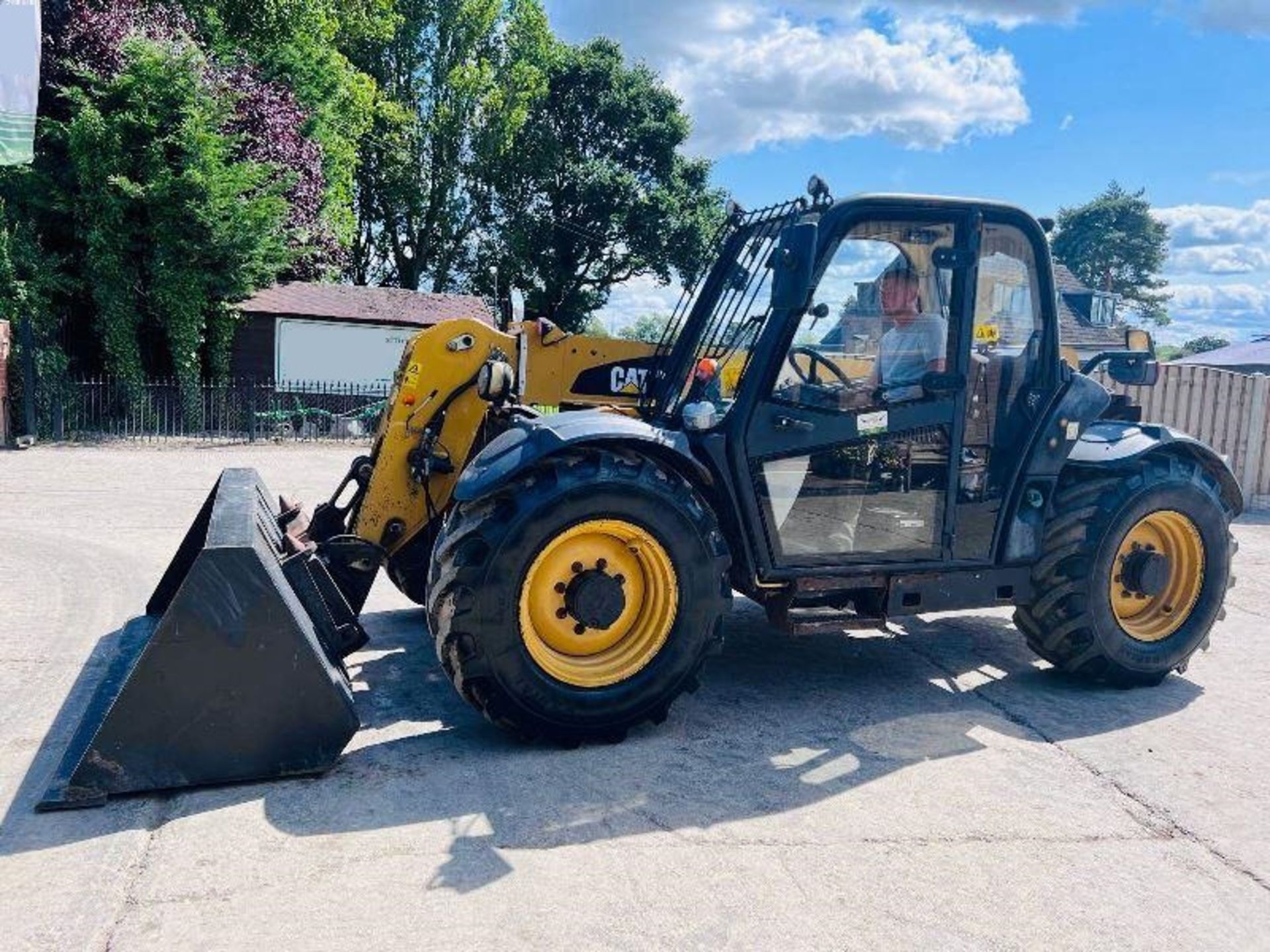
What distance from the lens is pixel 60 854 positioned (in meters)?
3.11

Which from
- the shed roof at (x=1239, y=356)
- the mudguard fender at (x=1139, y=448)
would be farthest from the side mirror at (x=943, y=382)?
the shed roof at (x=1239, y=356)

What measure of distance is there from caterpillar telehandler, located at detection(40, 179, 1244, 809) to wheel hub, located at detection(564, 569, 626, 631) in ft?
0.03

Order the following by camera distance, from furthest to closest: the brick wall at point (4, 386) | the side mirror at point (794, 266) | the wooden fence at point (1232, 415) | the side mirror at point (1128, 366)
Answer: the brick wall at point (4, 386) → the wooden fence at point (1232, 415) → the side mirror at point (1128, 366) → the side mirror at point (794, 266)

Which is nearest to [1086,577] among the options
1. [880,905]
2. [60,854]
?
[880,905]

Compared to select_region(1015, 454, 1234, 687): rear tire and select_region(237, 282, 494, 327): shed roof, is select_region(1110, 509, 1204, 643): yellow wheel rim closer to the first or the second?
select_region(1015, 454, 1234, 687): rear tire

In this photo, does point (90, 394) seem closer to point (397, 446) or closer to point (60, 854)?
point (397, 446)

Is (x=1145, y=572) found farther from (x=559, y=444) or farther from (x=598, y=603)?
(x=559, y=444)

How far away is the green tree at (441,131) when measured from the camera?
108 feet

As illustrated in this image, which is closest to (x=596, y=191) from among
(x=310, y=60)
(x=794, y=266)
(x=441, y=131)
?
(x=441, y=131)

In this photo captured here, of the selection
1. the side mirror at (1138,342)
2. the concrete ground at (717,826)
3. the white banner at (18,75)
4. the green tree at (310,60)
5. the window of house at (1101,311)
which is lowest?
the concrete ground at (717,826)

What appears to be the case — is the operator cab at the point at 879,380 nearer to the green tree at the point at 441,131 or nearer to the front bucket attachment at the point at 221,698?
the front bucket attachment at the point at 221,698

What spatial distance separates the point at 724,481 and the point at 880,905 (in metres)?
1.92

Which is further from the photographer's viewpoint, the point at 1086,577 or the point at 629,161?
the point at 629,161

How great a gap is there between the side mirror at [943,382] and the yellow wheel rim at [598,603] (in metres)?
1.57
